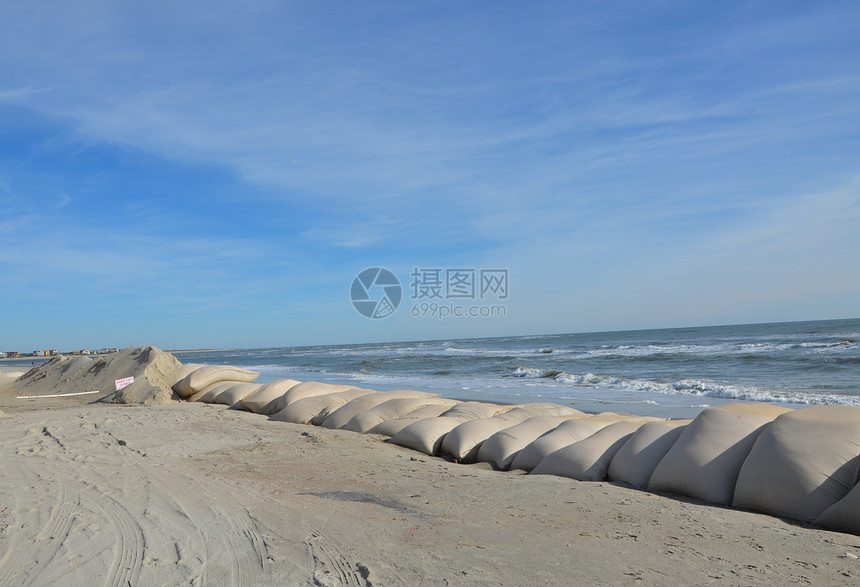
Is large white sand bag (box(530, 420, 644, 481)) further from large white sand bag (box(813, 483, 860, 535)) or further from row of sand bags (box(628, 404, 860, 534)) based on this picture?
large white sand bag (box(813, 483, 860, 535))

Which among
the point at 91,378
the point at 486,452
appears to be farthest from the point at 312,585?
the point at 91,378

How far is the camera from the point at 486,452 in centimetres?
535

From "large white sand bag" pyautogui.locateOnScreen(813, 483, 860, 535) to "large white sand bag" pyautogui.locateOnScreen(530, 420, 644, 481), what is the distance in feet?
5.20

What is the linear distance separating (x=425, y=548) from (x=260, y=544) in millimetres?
816

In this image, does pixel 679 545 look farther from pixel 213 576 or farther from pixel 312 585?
pixel 213 576

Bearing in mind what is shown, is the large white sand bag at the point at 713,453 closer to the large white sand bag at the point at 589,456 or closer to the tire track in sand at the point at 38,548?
the large white sand bag at the point at 589,456

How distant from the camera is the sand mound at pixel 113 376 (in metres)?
10.5

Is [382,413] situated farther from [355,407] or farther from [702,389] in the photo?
[702,389]

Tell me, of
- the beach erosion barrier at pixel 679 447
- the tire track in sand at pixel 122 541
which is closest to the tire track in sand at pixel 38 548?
the tire track in sand at pixel 122 541

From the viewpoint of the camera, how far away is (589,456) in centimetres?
454

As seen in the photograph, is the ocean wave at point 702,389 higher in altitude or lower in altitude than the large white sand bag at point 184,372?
lower

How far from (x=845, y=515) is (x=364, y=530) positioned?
94.5 inches

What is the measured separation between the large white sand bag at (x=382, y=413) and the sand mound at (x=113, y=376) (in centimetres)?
481

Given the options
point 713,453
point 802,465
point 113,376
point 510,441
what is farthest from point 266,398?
point 802,465
